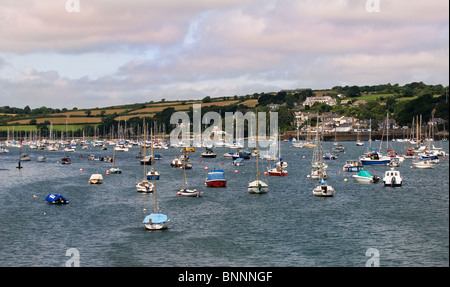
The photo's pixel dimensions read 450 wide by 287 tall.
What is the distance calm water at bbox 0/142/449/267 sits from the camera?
4159 centimetres

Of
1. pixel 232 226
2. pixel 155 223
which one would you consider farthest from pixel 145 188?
pixel 155 223

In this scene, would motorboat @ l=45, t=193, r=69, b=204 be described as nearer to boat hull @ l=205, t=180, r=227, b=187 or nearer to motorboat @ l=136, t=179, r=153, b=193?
motorboat @ l=136, t=179, r=153, b=193

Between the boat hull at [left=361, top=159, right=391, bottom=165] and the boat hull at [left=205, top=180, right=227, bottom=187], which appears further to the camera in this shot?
the boat hull at [left=361, top=159, right=391, bottom=165]

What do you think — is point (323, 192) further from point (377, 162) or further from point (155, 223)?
point (377, 162)

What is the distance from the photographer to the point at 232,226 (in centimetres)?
5259

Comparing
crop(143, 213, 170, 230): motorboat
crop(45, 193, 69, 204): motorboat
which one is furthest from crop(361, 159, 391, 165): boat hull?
crop(143, 213, 170, 230): motorboat

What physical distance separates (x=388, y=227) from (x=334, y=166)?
68641 millimetres

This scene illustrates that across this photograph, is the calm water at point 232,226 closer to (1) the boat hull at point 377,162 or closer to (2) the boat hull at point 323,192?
(2) the boat hull at point 323,192

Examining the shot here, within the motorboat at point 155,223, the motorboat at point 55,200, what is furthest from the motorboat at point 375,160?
the motorboat at point 155,223

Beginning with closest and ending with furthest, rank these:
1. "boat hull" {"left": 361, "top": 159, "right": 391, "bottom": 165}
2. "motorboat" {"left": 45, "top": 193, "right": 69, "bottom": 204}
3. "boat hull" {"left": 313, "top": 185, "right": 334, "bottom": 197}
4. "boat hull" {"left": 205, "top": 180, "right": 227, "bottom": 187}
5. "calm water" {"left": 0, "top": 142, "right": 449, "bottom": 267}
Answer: "calm water" {"left": 0, "top": 142, "right": 449, "bottom": 267} < "motorboat" {"left": 45, "top": 193, "right": 69, "bottom": 204} < "boat hull" {"left": 313, "top": 185, "right": 334, "bottom": 197} < "boat hull" {"left": 205, "top": 180, "right": 227, "bottom": 187} < "boat hull" {"left": 361, "top": 159, "right": 391, "bottom": 165}

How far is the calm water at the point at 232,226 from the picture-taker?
136 ft
